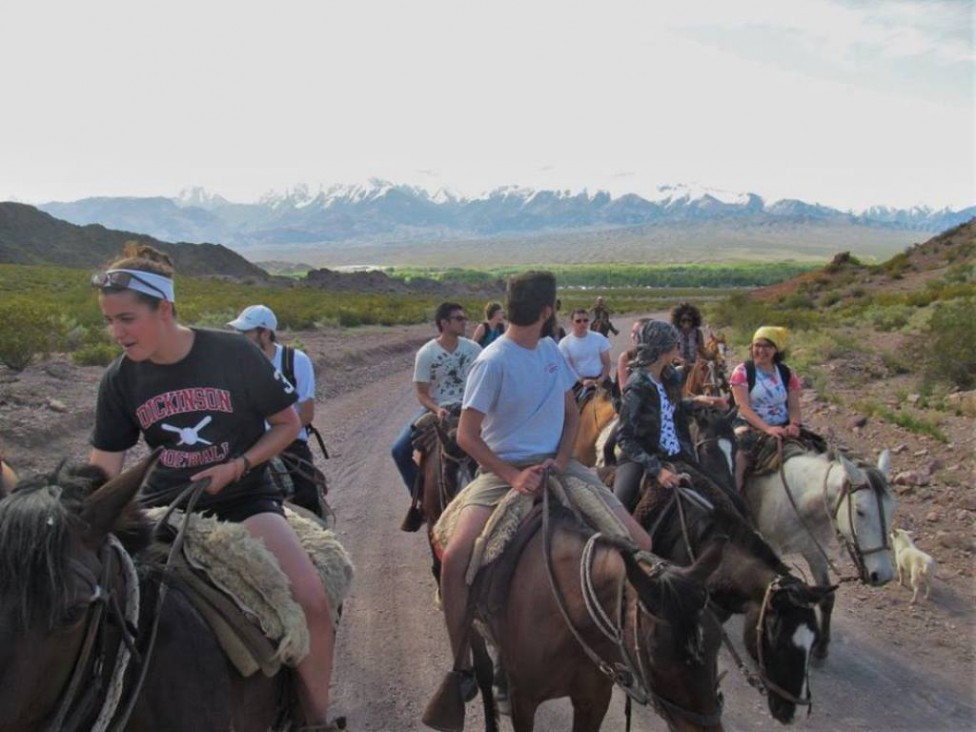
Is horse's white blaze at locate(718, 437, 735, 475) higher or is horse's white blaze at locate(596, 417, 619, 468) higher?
horse's white blaze at locate(718, 437, 735, 475)

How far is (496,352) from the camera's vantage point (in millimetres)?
4586

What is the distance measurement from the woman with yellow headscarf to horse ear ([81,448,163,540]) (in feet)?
19.0

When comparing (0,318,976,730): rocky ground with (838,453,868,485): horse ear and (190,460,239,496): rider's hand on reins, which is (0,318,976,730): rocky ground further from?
(190,460,239,496): rider's hand on reins

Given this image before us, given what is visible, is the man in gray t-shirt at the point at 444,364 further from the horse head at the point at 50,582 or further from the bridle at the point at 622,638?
the horse head at the point at 50,582

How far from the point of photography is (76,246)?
85.9 meters

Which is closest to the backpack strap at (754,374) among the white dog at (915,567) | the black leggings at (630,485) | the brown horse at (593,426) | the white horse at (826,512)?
the white horse at (826,512)

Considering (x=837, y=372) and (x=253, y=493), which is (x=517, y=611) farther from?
(x=837, y=372)

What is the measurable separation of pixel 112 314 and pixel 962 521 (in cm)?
895

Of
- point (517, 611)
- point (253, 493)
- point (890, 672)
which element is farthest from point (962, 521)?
point (253, 493)

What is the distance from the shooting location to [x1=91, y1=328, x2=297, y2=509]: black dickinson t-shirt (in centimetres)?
342

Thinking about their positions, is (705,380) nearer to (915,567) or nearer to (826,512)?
(915,567)

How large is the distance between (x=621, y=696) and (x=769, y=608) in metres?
2.25

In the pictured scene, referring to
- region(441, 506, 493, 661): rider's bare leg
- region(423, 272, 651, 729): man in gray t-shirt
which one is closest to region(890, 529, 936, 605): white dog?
region(423, 272, 651, 729): man in gray t-shirt

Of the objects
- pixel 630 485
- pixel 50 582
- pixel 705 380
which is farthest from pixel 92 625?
pixel 705 380
